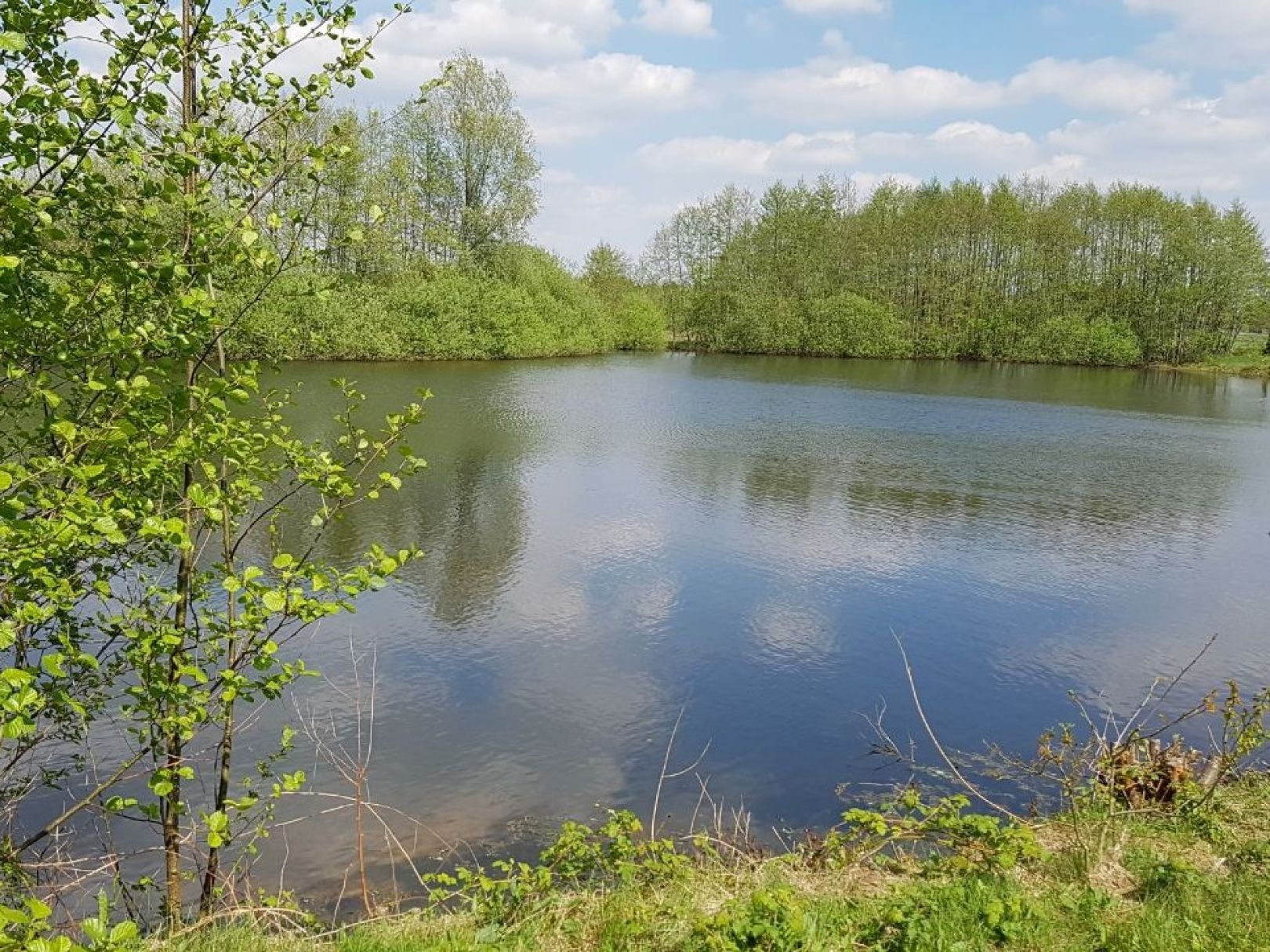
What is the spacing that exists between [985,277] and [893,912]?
228 feet

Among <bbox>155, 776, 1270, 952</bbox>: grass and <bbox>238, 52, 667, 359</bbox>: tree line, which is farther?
<bbox>238, 52, 667, 359</bbox>: tree line

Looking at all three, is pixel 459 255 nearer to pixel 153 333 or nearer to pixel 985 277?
pixel 985 277

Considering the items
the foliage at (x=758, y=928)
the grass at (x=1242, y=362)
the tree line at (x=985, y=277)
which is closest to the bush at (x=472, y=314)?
the tree line at (x=985, y=277)

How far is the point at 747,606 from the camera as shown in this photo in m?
12.9

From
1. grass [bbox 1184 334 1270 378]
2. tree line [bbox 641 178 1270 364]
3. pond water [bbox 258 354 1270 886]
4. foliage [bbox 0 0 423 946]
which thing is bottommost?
pond water [bbox 258 354 1270 886]

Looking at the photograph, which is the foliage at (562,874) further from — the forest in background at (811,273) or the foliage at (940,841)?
the forest in background at (811,273)

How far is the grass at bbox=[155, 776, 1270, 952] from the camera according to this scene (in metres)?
4.54

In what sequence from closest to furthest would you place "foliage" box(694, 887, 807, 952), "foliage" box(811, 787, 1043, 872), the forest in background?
"foliage" box(694, 887, 807, 952) → "foliage" box(811, 787, 1043, 872) → the forest in background

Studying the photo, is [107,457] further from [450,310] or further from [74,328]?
[450,310]

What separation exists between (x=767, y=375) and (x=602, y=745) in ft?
142

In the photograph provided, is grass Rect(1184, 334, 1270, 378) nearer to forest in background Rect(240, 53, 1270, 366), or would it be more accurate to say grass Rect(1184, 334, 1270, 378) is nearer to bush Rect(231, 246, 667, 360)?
forest in background Rect(240, 53, 1270, 366)

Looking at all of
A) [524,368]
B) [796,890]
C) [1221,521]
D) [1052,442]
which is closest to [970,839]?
[796,890]

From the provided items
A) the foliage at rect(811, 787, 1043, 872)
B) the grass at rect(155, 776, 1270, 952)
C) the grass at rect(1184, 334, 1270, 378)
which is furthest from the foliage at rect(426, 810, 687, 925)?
the grass at rect(1184, 334, 1270, 378)

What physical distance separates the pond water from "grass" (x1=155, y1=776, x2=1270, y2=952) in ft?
6.58
